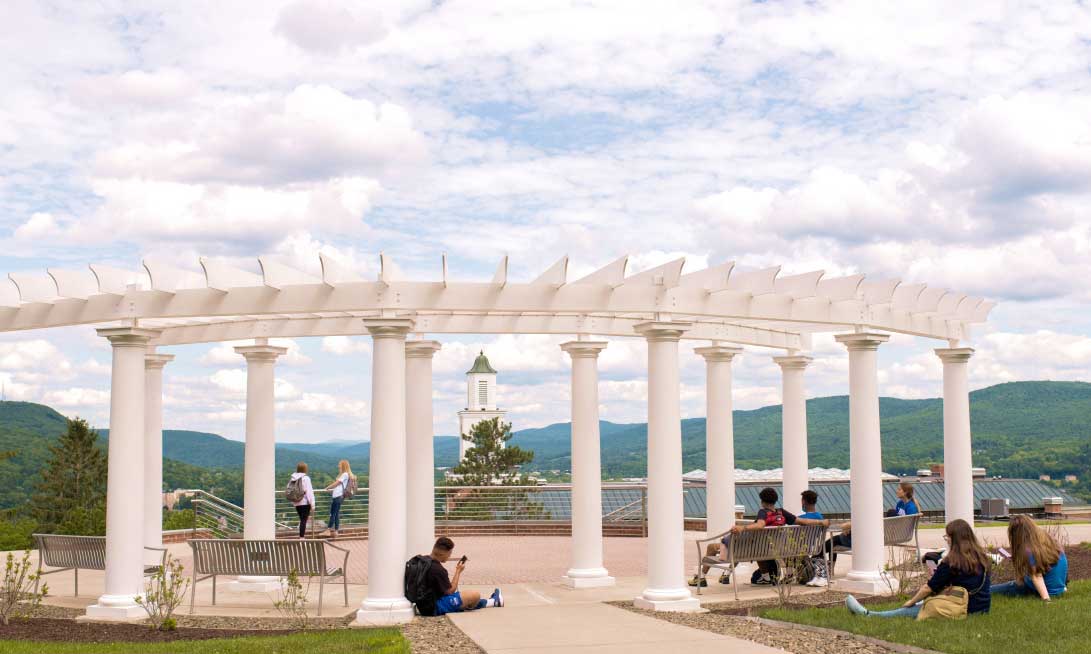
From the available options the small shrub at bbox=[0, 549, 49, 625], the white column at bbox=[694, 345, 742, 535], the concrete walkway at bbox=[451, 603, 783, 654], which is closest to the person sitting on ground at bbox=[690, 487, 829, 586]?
the white column at bbox=[694, 345, 742, 535]

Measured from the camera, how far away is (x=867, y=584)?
48.3 feet

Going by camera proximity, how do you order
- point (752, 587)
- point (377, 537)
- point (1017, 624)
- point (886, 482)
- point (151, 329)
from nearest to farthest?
point (1017, 624) < point (377, 537) < point (151, 329) < point (752, 587) < point (886, 482)

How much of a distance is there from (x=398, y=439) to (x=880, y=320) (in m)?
7.76

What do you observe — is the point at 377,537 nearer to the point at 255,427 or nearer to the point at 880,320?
the point at 255,427

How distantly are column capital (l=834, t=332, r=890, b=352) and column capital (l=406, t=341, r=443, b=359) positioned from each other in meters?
6.07

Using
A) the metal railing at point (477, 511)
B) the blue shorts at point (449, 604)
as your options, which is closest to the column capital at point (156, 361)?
the metal railing at point (477, 511)

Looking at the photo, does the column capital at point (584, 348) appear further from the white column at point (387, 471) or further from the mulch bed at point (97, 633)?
the mulch bed at point (97, 633)

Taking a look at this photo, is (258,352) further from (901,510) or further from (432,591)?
(901,510)

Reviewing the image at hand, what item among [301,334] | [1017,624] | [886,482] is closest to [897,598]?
[1017,624]

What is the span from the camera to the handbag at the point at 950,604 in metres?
10.1

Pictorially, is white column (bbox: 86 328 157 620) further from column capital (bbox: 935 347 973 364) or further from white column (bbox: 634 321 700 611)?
column capital (bbox: 935 347 973 364)

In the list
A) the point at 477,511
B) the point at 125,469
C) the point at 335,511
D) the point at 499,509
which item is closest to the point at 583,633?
the point at 125,469

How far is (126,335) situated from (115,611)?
349cm

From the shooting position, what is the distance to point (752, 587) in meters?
15.2
